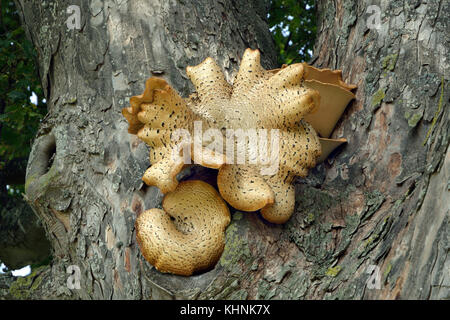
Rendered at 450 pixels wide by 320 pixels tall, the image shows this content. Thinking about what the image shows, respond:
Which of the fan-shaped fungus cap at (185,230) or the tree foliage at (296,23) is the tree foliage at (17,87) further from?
the tree foliage at (296,23)
